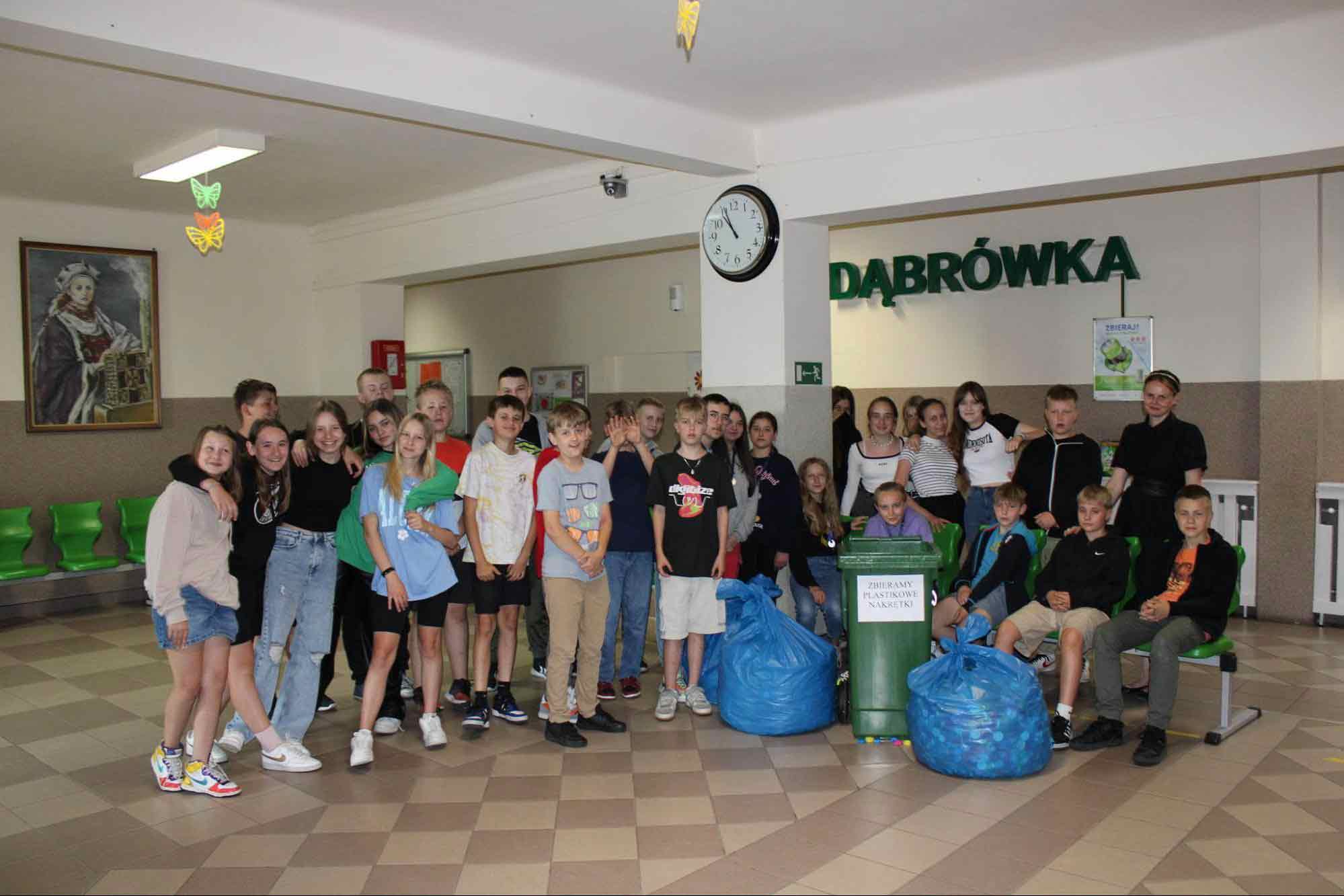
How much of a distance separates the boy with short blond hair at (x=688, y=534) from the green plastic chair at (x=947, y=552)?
1381 mm

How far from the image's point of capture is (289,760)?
460 centimetres

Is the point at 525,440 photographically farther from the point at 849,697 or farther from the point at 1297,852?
the point at 1297,852

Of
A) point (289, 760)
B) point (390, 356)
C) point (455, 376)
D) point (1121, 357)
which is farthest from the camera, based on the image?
point (455, 376)

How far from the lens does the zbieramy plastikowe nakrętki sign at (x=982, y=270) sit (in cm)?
769

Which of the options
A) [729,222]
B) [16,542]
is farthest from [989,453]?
[16,542]

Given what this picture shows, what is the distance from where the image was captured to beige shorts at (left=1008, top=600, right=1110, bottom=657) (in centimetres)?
493

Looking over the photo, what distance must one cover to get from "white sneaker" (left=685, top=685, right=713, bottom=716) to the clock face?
263 centimetres

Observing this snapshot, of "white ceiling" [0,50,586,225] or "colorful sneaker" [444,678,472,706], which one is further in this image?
"white ceiling" [0,50,586,225]

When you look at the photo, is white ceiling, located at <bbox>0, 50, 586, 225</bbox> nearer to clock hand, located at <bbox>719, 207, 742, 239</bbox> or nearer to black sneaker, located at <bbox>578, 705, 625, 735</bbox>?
clock hand, located at <bbox>719, 207, 742, 239</bbox>

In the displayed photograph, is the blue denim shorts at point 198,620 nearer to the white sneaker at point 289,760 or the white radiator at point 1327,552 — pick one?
the white sneaker at point 289,760

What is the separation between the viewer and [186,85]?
18.3ft

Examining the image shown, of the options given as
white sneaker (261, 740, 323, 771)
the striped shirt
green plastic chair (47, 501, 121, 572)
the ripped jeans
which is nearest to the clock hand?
the striped shirt

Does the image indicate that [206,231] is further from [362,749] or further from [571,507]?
[362,749]

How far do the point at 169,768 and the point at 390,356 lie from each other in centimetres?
591
